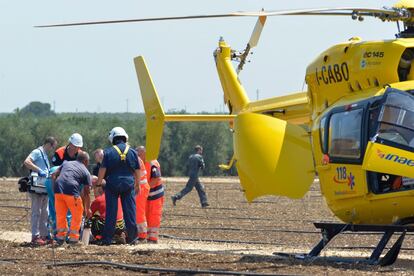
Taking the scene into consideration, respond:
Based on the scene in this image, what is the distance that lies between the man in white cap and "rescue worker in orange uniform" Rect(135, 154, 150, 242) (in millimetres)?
1019

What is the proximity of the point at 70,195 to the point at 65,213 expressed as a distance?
0.38 metres

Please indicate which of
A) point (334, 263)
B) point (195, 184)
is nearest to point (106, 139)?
point (195, 184)

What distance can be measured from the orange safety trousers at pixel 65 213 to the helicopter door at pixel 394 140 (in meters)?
5.44

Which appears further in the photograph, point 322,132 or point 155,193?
point 155,193

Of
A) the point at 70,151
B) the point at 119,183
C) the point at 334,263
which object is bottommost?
the point at 334,263

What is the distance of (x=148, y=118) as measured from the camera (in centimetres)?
2005

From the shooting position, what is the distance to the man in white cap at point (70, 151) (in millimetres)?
17734

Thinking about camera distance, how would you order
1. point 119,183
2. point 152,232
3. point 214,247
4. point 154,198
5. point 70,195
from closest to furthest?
1. point 70,195
2. point 119,183
3. point 214,247
4. point 152,232
5. point 154,198

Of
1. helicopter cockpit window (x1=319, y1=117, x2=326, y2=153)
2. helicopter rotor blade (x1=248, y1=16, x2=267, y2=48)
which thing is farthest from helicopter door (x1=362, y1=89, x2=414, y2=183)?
helicopter rotor blade (x1=248, y1=16, x2=267, y2=48)

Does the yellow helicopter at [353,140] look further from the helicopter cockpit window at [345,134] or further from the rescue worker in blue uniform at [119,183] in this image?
the rescue worker in blue uniform at [119,183]

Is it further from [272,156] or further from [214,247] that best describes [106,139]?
[272,156]

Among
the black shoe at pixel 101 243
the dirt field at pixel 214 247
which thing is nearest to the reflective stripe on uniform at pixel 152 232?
the dirt field at pixel 214 247

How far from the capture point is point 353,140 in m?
14.1

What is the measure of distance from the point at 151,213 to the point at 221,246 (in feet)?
4.76
